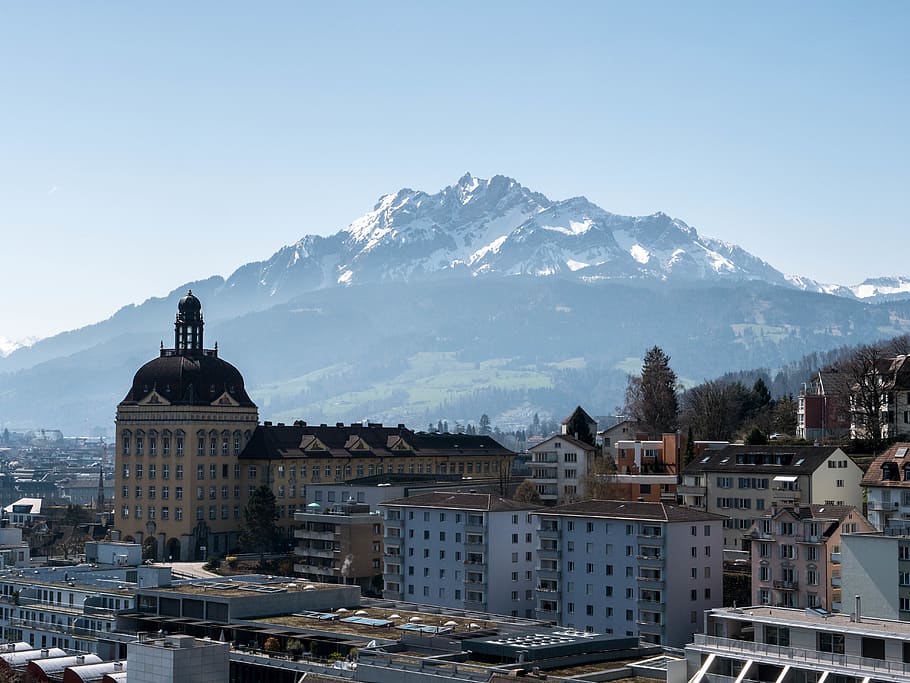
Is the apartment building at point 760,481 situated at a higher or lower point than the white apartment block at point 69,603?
higher

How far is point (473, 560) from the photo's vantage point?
117625mm

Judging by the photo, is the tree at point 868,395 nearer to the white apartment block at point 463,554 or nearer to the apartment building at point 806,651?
the white apartment block at point 463,554

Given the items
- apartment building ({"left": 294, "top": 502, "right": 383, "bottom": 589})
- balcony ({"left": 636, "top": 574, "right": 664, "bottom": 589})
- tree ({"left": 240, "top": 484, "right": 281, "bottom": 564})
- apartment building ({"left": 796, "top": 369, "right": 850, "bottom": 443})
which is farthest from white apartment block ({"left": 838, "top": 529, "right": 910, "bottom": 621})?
tree ({"left": 240, "top": 484, "right": 281, "bottom": 564})

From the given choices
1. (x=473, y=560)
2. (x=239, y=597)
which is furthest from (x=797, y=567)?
(x=239, y=597)

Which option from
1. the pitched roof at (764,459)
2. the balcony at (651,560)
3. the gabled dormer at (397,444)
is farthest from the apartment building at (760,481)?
the gabled dormer at (397,444)

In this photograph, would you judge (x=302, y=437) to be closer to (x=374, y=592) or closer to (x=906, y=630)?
(x=374, y=592)

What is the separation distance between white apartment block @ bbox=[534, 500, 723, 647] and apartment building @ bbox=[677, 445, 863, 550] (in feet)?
26.9

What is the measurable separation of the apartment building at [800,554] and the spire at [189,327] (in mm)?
90885

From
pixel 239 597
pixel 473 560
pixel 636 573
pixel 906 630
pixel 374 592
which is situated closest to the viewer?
pixel 906 630

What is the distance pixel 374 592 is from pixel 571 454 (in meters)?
26.0

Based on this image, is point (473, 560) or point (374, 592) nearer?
point (473, 560)

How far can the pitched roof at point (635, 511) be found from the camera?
105m

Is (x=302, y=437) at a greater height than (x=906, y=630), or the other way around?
(x=302, y=437)

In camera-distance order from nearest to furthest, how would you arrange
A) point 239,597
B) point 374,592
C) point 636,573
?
point 239,597, point 636,573, point 374,592
